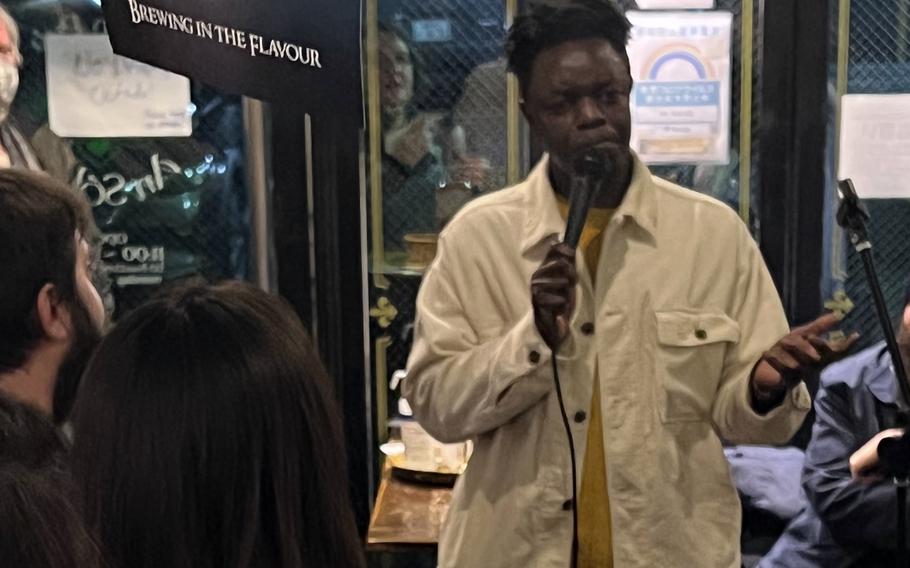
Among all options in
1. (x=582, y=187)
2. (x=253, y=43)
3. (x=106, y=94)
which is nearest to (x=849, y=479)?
(x=582, y=187)

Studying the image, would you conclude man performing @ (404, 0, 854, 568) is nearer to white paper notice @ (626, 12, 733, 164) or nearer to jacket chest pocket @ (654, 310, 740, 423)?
jacket chest pocket @ (654, 310, 740, 423)

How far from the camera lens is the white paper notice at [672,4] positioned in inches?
96.7

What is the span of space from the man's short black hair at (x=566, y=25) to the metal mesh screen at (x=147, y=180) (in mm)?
1137

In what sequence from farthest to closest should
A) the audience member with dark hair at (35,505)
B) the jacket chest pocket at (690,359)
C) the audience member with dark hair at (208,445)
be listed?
1. the jacket chest pocket at (690,359)
2. the audience member with dark hair at (208,445)
3. the audience member with dark hair at (35,505)

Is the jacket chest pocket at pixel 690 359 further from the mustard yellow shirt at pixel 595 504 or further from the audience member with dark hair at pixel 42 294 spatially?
the audience member with dark hair at pixel 42 294

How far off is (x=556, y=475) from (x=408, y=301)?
1.13 metres

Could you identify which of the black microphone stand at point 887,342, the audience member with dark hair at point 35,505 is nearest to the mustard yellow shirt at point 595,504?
the black microphone stand at point 887,342

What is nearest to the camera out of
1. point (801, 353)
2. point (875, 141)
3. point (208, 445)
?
point (208, 445)

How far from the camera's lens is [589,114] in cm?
153

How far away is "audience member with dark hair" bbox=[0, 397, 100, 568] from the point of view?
69 centimetres

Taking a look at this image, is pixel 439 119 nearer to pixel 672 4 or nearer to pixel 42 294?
pixel 672 4

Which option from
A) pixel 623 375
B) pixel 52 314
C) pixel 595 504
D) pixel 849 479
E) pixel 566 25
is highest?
pixel 566 25

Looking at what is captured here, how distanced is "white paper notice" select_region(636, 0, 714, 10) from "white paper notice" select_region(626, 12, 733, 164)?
0.05 feet

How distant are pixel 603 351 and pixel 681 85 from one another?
1.14 m
